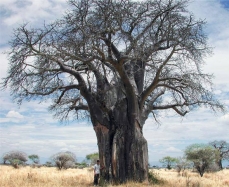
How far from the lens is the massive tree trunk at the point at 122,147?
36.0 feet

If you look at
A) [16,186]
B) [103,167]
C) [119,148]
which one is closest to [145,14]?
[119,148]

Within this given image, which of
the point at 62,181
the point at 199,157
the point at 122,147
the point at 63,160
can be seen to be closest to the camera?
the point at 62,181

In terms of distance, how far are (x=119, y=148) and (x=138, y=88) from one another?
242cm

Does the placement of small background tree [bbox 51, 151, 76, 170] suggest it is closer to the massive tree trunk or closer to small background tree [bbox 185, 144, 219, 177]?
small background tree [bbox 185, 144, 219, 177]

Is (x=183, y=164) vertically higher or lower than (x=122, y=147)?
lower

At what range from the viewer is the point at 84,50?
397 inches

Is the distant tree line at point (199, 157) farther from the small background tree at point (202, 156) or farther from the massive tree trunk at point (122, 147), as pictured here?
the massive tree trunk at point (122, 147)

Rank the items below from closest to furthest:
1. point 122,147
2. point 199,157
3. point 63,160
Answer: point 122,147
point 199,157
point 63,160

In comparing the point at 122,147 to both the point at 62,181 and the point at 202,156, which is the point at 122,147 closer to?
the point at 62,181

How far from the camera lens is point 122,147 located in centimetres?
1143

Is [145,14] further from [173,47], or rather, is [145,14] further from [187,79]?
[187,79]

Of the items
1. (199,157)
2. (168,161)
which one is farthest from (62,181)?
(168,161)

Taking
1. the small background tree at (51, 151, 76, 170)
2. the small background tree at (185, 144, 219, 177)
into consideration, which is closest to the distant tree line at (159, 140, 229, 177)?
the small background tree at (185, 144, 219, 177)

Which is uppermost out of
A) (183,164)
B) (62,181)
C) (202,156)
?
(202,156)
